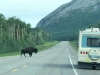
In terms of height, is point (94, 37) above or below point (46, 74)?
above

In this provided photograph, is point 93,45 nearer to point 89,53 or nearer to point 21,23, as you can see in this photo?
point 89,53

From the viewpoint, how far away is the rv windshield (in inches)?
1067

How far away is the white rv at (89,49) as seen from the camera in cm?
2652

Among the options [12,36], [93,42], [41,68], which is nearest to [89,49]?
[93,42]

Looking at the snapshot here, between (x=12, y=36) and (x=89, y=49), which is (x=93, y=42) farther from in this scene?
(x=12, y=36)

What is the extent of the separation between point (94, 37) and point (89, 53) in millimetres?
1389

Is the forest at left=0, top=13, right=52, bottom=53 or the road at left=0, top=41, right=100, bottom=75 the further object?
the forest at left=0, top=13, right=52, bottom=53

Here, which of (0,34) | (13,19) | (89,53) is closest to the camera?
(89,53)

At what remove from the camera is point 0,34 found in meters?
94.4

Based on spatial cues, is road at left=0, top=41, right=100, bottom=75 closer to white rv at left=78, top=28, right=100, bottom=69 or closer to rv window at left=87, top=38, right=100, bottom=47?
white rv at left=78, top=28, right=100, bottom=69

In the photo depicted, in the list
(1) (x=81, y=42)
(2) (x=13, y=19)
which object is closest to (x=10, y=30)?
(2) (x=13, y=19)

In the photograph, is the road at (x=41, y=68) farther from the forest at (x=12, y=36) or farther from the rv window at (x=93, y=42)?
the forest at (x=12, y=36)

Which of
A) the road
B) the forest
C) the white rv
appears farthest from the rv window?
the forest

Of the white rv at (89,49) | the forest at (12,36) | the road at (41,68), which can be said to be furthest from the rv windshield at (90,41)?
the forest at (12,36)
